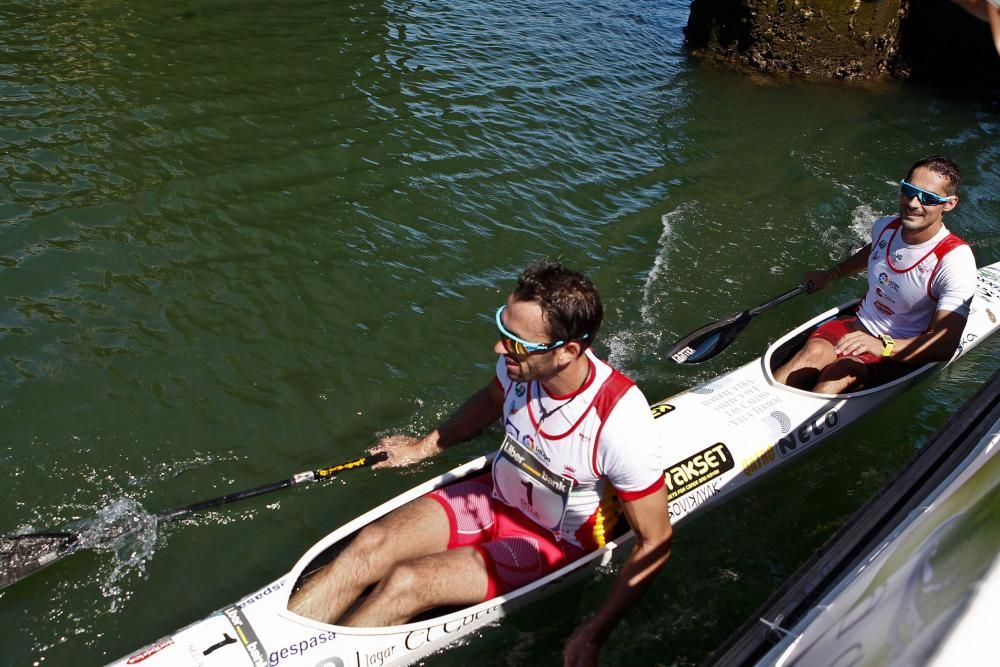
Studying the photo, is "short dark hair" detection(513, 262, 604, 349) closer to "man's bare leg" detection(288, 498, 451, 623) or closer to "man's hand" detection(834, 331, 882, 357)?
"man's bare leg" detection(288, 498, 451, 623)

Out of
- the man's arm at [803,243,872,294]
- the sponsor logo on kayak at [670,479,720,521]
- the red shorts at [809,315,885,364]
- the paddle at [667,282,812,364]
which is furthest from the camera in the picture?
the man's arm at [803,243,872,294]

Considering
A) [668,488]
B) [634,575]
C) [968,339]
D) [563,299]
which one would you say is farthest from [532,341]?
[968,339]

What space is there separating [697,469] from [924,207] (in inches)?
114

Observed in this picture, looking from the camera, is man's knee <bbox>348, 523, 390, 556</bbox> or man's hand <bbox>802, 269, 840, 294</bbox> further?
man's hand <bbox>802, 269, 840, 294</bbox>

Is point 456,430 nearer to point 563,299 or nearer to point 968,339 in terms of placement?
point 563,299

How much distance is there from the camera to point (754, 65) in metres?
16.4

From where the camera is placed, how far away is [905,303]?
281 inches

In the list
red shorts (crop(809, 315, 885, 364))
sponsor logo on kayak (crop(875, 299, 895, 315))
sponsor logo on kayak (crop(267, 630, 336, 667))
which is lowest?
sponsor logo on kayak (crop(267, 630, 336, 667))

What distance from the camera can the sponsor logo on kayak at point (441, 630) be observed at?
460cm

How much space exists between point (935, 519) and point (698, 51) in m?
15.8

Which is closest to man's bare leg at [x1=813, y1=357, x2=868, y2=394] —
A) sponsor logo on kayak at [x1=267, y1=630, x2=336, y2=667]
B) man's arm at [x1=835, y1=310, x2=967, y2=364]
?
man's arm at [x1=835, y1=310, x2=967, y2=364]

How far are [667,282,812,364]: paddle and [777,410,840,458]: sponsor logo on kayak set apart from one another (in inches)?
48.3

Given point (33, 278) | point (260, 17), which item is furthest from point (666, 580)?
point (260, 17)

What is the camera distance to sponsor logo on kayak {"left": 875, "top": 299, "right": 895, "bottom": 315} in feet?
23.9
